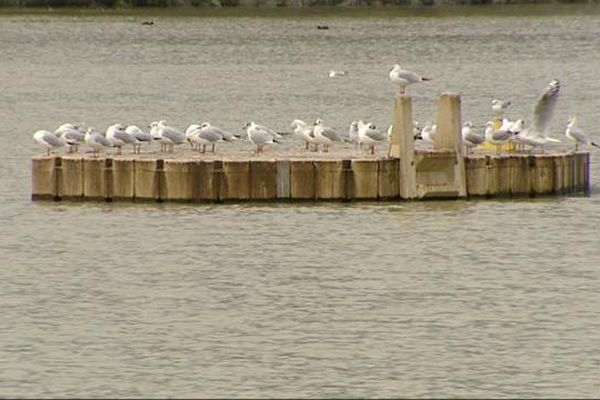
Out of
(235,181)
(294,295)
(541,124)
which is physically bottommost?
(294,295)

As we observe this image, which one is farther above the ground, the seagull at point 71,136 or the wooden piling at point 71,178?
the seagull at point 71,136

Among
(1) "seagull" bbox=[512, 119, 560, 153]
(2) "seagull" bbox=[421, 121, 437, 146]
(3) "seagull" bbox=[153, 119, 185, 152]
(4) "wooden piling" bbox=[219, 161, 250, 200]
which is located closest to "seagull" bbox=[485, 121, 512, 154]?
(1) "seagull" bbox=[512, 119, 560, 153]

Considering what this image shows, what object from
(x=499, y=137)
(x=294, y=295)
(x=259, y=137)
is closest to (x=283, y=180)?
(x=259, y=137)

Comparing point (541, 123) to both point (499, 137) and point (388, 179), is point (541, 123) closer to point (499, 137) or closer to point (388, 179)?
point (499, 137)

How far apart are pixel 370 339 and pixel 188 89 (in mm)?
32410

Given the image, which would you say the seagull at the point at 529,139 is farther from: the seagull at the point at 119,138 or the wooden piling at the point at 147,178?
the seagull at the point at 119,138

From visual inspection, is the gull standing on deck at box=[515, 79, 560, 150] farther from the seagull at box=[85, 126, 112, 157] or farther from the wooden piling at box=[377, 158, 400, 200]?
the seagull at box=[85, 126, 112, 157]

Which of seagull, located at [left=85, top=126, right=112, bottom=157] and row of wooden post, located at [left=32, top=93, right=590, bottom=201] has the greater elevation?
seagull, located at [left=85, top=126, right=112, bottom=157]

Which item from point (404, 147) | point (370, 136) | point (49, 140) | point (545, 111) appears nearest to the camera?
point (404, 147)

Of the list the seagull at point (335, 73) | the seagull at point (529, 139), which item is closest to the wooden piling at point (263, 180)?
the seagull at point (529, 139)

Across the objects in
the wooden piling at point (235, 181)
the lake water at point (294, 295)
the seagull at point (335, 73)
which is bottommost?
the lake water at point (294, 295)

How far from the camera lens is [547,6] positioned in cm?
9806

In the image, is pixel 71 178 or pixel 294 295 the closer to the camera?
pixel 294 295

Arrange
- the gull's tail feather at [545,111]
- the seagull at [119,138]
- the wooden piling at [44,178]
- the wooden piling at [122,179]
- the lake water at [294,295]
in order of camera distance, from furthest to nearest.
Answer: the gull's tail feather at [545,111]
the seagull at [119,138]
the wooden piling at [44,178]
the wooden piling at [122,179]
the lake water at [294,295]
